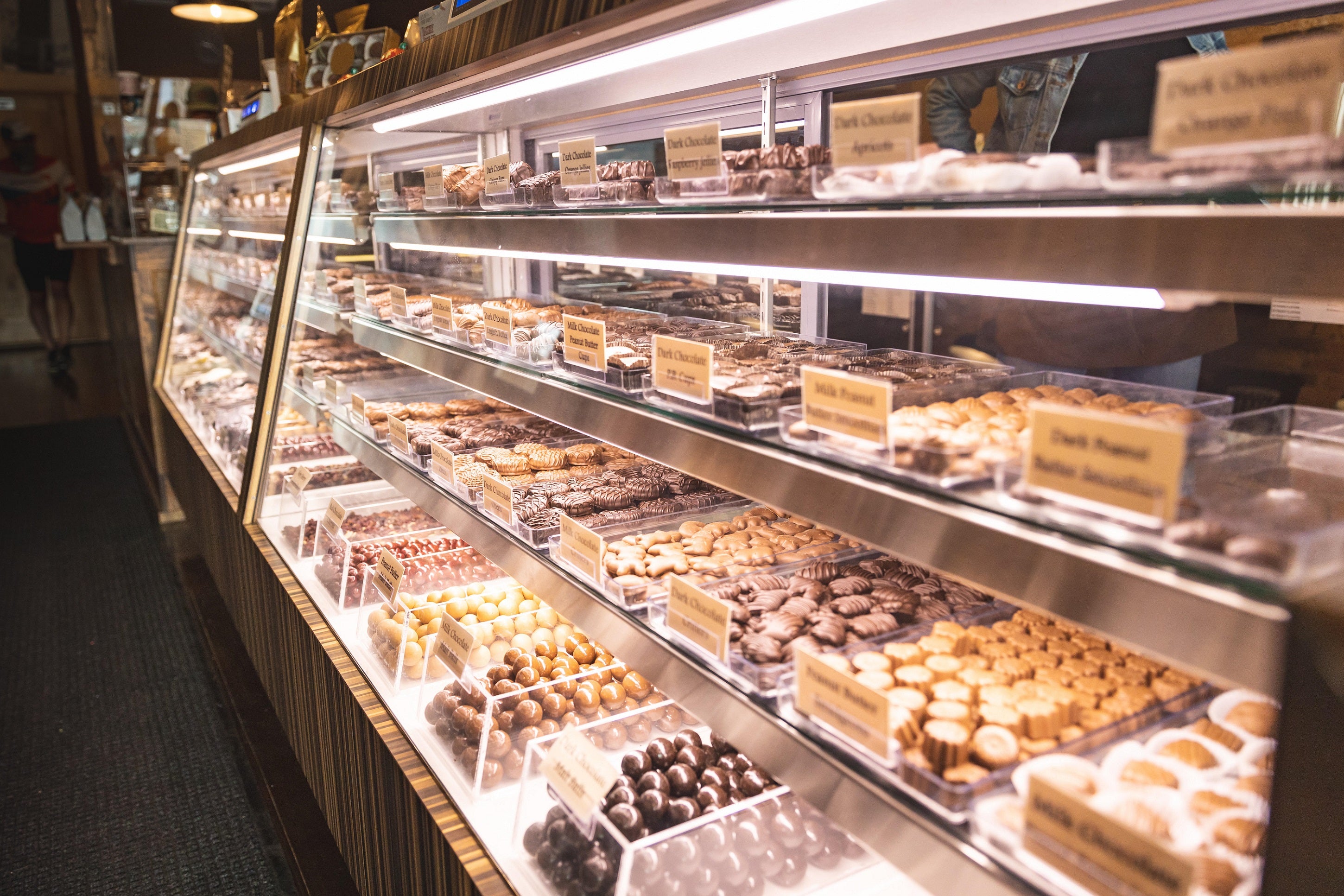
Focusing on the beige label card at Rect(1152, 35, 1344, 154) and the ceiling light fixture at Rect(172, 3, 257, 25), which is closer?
the beige label card at Rect(1152, 35, 1344, 154)

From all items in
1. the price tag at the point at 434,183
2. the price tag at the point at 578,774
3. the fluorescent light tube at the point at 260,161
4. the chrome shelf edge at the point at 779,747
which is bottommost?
the price tag at the point at 578,774

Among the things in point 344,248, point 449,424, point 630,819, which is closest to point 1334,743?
point 630,819

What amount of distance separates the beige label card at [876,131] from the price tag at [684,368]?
1.26 ft

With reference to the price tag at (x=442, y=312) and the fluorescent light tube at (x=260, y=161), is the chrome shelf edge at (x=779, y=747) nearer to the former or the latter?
the price tag at (x=442, y=312)

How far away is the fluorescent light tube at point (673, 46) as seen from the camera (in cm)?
136

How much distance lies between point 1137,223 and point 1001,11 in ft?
2.53

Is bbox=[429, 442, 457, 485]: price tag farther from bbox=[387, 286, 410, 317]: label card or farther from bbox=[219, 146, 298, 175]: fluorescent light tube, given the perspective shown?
bbox=[219, 146, 298, 175]: fluorescent light tube

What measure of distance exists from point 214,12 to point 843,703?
6.08m

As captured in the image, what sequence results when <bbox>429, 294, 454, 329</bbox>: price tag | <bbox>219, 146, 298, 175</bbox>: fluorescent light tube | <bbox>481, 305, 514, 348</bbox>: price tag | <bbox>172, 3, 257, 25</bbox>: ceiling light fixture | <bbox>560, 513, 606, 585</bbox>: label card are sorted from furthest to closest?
<bbox>172, 3, 257, 25</bbox>: ceiling light fixture
<bbox>219, 146, 298, 175</bbox>: fluorescent light tube
<bbox>429, 294, 454, 329</bbox>: price tag
<bbox>481, 305, 514, 348</bbox>: price tag
<bbox>560, 513, 606, 585</bbox>: label card

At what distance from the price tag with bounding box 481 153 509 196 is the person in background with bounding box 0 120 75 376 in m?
10.3

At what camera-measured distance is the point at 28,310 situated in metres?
11.8

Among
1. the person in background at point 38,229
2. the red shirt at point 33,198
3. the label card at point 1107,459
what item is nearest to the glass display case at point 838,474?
the label card at point 1107,459

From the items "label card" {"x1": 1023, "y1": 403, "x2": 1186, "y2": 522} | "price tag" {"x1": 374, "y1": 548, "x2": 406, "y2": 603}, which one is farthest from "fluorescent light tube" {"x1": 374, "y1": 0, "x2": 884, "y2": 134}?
"price tag" {"x1": 374, "y1": 548, "x2": 406, "y2": 603}

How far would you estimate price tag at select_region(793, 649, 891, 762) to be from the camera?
1077mm
